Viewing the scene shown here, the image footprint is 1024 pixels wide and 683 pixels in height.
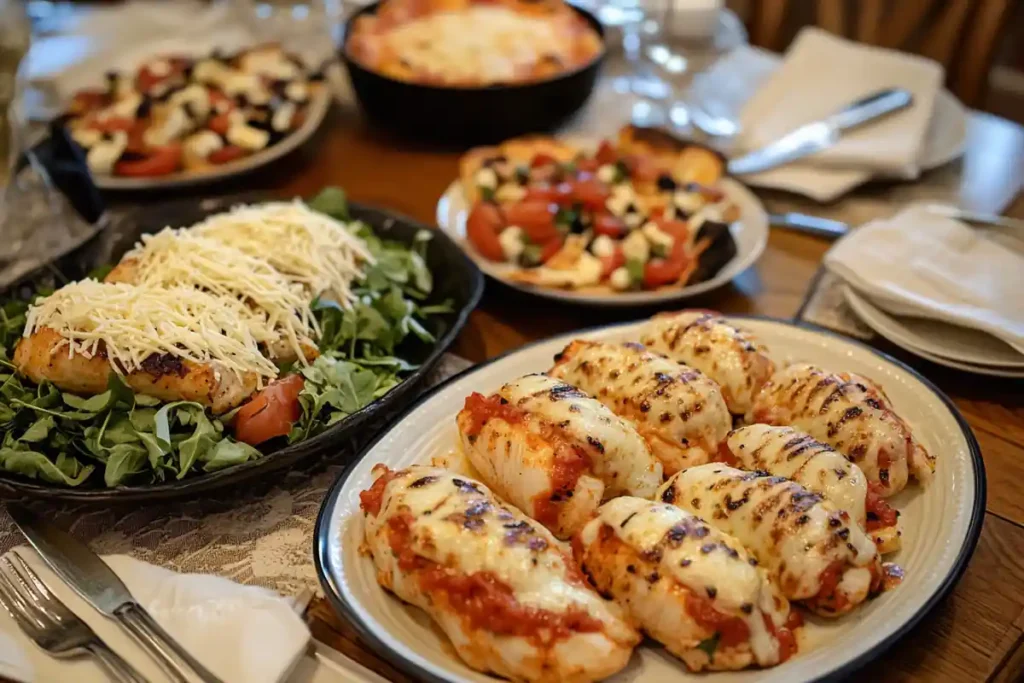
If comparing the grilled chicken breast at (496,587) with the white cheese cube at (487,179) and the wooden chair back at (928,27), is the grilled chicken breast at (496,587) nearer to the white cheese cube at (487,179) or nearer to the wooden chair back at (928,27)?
the white cheese cube at (487,179)

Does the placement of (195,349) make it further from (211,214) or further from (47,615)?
A: (211,214)

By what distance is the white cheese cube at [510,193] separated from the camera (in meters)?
2.46

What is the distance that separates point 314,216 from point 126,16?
2.22 m

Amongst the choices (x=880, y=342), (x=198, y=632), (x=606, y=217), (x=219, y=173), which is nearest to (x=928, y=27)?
(x=606, y=217)

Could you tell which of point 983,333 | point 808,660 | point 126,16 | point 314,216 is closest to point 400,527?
point 808,660

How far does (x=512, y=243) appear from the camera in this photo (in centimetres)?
227

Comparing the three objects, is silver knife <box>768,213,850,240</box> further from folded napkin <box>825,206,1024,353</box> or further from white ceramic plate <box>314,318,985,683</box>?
white ceramic plate <box>314,318,985,683</box>

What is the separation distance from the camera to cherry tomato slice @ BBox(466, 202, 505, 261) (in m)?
2.27

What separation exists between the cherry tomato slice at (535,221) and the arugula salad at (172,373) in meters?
0.49

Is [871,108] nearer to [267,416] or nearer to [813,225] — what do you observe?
[813,225]

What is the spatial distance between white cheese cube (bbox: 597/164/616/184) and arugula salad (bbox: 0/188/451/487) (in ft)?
2.76

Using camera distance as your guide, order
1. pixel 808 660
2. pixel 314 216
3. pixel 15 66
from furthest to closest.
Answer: pixel 15 66, pixel 314 216, pixel 808 660

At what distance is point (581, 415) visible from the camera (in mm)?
1469

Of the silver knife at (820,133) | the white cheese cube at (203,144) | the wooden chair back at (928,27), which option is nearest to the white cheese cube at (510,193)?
the silver knife at (820,133)
